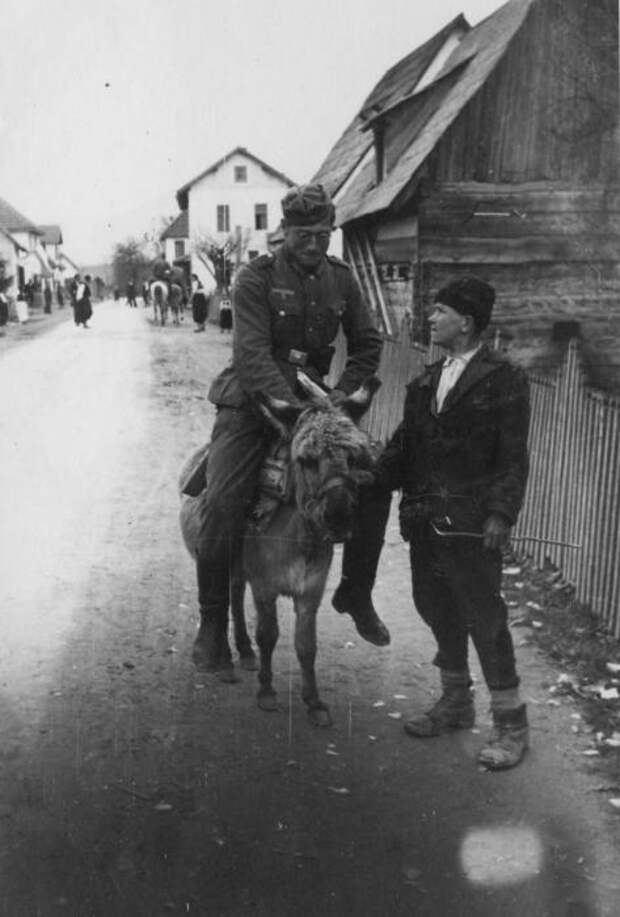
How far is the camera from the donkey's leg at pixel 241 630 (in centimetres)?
587

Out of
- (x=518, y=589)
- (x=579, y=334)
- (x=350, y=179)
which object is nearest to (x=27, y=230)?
(x=350, y=179)

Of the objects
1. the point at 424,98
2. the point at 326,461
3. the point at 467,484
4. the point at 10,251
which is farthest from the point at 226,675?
the point at 10,251

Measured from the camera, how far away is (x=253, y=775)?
14.9 feet

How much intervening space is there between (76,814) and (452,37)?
83.0 ft

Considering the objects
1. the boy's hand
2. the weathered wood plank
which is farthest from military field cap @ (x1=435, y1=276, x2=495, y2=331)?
the weathered wood plank

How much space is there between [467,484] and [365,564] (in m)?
0.77

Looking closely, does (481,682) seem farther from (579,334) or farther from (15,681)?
(579,334)

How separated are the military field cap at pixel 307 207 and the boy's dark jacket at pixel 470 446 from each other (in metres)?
1.00

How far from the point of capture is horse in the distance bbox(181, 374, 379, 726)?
446 centimetres

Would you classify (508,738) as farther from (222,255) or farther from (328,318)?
(222,255)

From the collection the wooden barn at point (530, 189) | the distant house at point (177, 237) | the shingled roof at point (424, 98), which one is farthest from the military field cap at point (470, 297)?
the distant house at point (177, 237)

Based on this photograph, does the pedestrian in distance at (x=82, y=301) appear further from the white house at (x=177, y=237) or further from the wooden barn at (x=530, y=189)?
the white house at (x=177, y=237)

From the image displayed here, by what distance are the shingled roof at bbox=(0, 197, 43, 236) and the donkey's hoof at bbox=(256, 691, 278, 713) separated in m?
46.9

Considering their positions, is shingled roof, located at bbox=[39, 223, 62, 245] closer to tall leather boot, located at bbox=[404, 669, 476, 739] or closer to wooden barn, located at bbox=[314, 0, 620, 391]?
wooden barn, located at bbox=[314, 0, 620, 391]
